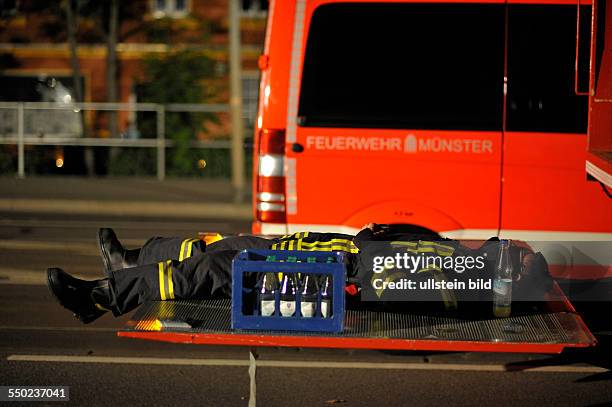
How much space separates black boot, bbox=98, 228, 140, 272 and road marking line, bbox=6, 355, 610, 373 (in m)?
0.80

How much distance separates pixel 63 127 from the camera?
19609 mm

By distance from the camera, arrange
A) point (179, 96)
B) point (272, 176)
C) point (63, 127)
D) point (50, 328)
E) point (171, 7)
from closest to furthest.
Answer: point (50, 328)
point (272, 176)
point (63, 127)
point (179, 96)
point (171, 7)

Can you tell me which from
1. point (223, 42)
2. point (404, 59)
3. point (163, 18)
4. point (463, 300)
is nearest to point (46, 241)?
point (404, 59)

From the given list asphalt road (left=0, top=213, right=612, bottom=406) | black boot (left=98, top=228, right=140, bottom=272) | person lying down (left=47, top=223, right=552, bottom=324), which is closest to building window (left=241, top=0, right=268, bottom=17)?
asphalt road (left=0, top=213, right=612, bottom=406)

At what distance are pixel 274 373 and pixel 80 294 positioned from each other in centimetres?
151

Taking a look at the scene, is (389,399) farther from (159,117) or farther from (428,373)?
(159,117)

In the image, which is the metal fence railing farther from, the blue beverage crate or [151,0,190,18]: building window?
the blue beverage crate

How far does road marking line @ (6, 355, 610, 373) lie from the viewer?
21.2ft

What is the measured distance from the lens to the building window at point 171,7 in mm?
26281

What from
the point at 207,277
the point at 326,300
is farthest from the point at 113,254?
the point at 326,300

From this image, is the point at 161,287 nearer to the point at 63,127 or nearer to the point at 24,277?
the point at 24,277

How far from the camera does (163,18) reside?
80.9 feet

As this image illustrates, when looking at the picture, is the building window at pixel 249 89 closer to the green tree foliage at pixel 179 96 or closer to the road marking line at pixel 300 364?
the green tree foliage at pixel 179 96

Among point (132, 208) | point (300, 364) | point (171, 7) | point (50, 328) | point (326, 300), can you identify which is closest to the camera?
point (326, 300)
